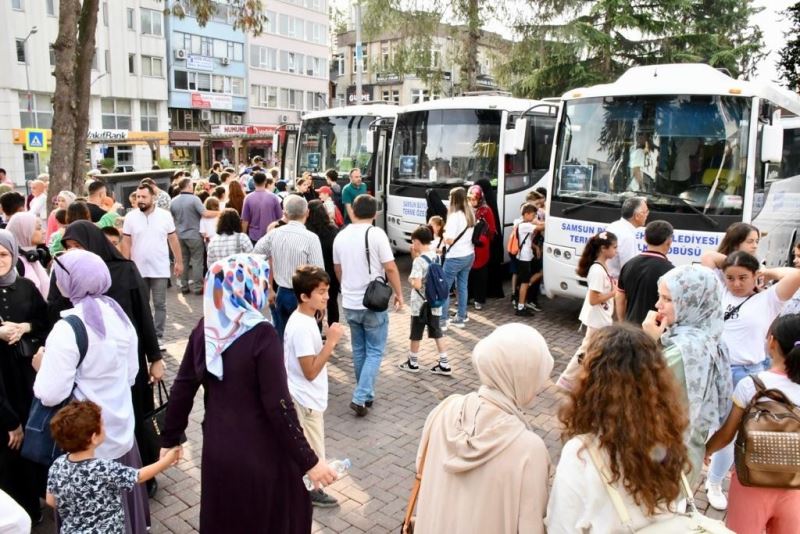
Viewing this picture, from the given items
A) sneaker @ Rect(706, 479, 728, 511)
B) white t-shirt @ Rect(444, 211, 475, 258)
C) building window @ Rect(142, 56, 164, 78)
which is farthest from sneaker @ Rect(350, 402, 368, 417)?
building window @ Rect(142, 56, 164, 78)

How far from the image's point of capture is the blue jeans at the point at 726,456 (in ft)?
14.6

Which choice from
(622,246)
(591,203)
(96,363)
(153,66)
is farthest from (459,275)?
(153,66)

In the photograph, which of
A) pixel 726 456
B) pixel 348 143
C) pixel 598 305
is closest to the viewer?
pixel 726 456

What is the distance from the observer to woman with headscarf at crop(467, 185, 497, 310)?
31.9ft

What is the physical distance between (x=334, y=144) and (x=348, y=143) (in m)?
0.42

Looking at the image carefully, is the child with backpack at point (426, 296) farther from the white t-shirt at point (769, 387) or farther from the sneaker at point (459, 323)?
the white t-shirt at point (769, 387)

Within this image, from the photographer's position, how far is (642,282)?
496cm

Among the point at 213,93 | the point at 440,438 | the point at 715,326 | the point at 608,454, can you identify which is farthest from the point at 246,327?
the point at 213,93

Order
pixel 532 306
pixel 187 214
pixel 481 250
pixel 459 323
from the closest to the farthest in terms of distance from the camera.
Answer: pixel 459 323
pixel 481 250
pixel 532 306
pixel 187 214

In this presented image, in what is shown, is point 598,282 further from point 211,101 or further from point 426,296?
point 211,101

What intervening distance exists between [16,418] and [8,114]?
41.4 m

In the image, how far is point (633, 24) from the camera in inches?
910

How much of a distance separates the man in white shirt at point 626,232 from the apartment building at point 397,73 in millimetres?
18642

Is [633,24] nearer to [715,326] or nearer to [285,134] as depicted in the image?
[285,134]
